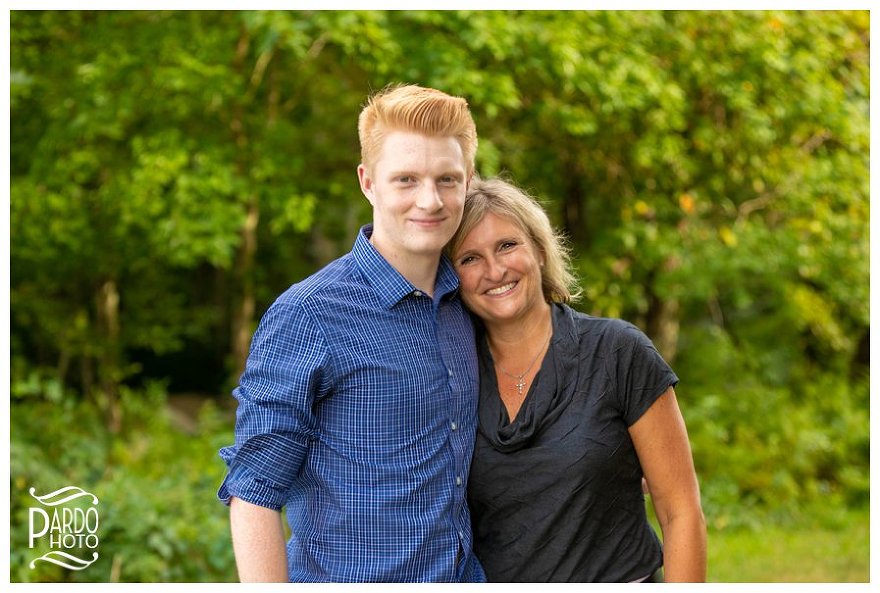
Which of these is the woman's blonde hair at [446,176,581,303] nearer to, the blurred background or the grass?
the blurred background

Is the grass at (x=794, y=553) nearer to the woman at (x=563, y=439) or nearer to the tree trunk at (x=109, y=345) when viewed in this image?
the woman at (x=563, y=439)

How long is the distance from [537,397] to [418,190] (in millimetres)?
603

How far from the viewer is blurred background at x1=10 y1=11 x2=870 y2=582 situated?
5926mm

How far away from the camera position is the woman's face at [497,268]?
103 inches

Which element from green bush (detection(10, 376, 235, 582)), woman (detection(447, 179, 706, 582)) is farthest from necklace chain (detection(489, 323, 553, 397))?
green bush (detection(10, 376, 235, 582))

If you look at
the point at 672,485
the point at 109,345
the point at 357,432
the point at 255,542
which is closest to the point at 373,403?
the point at 357,432

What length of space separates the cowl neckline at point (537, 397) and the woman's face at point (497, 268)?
0.13 metres

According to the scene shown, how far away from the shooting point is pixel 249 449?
88.4 inches

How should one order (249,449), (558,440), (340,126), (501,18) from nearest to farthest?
1. (249,449)
2. (558,440)
3. (501,18)
4. (340,126)

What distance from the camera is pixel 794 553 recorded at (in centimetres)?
693

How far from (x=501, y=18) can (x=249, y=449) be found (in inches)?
161

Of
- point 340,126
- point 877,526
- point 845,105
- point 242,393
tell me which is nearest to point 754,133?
point 845,105
